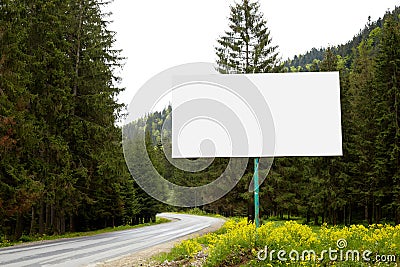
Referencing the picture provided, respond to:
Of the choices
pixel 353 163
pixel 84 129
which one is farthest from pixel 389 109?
pixel 84 129

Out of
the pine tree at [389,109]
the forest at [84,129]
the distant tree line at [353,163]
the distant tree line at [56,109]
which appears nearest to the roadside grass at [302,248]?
the forest at [84,129]

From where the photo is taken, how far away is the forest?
18.3m

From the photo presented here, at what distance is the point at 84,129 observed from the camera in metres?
23.4

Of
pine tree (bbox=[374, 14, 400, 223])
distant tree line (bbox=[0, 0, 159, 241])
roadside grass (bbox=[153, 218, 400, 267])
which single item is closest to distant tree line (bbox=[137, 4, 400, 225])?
pine tree (bbox=[374, 14, 400, 223])

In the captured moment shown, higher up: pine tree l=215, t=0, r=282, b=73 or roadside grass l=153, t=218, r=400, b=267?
pine tree l=215, t=0, r=282, b=73

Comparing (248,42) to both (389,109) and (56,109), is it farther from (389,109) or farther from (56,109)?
(389,109)

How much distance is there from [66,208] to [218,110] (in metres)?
16.0

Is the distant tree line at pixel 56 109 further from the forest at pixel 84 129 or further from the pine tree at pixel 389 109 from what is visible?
the pine tree at pixel 389 109

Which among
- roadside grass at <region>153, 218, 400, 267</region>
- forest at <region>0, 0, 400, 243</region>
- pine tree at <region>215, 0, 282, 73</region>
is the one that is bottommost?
roadside grass at <region>153, 218, 400, 267</region>

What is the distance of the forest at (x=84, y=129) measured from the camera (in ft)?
60.1

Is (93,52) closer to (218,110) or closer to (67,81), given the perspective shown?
(67,81)

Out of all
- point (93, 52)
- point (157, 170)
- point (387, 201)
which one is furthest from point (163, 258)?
point (387, 201)

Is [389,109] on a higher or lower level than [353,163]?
higher

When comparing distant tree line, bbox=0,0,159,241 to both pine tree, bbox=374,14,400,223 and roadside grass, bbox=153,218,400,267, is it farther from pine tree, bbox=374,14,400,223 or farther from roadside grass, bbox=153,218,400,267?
pine tree, bbox=374,14,400,223
